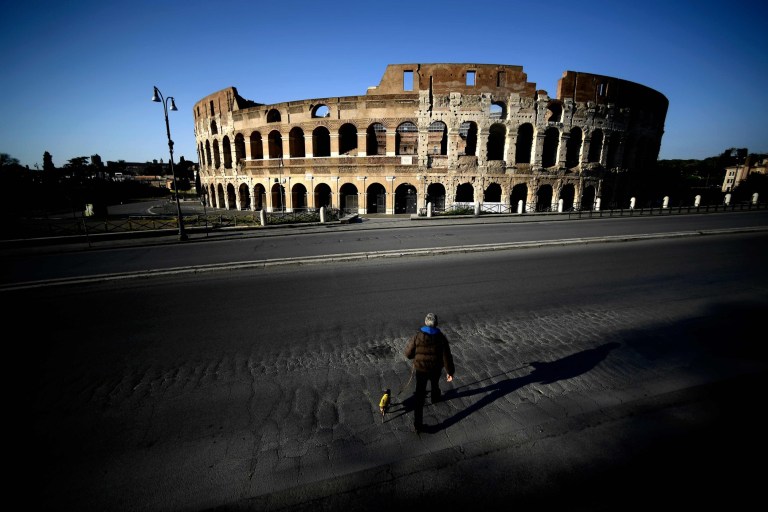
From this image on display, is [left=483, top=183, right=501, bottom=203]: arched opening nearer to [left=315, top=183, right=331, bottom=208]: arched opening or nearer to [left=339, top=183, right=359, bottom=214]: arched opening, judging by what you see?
[left=339, top=183, right=359, bottom=214]: arched opening

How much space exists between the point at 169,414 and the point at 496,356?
5.23 meters

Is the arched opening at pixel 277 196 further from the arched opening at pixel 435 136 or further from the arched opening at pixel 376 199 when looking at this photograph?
the arched opening at pixel 435 136

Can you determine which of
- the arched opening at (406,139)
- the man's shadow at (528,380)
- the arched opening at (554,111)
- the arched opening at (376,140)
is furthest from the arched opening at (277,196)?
the man's shadow at (528,380)

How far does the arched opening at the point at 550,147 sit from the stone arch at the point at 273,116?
25713 millimetres

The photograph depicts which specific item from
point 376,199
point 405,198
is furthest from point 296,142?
point 405,198

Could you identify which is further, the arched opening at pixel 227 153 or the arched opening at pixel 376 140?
the arched opening at pixel 227 153

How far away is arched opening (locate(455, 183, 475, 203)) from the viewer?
29516 mm

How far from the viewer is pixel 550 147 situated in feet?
99.3

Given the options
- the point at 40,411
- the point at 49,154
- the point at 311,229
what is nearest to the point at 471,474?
the point at 40,411

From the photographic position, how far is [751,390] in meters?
4.57

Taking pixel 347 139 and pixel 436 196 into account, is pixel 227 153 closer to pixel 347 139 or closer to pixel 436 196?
pixel 347 139

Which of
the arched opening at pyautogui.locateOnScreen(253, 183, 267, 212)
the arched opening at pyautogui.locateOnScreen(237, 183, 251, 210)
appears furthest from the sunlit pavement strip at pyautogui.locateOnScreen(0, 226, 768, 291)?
the arched opening at pyautogui.locateOnScreen(237, 183, 251, 210)

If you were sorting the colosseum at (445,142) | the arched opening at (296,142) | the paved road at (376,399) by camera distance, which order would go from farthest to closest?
the arched opening at (296,142)
the colosseum at (445,142)
the paved road at (376,399)

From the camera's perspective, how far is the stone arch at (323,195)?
97.6 feet
